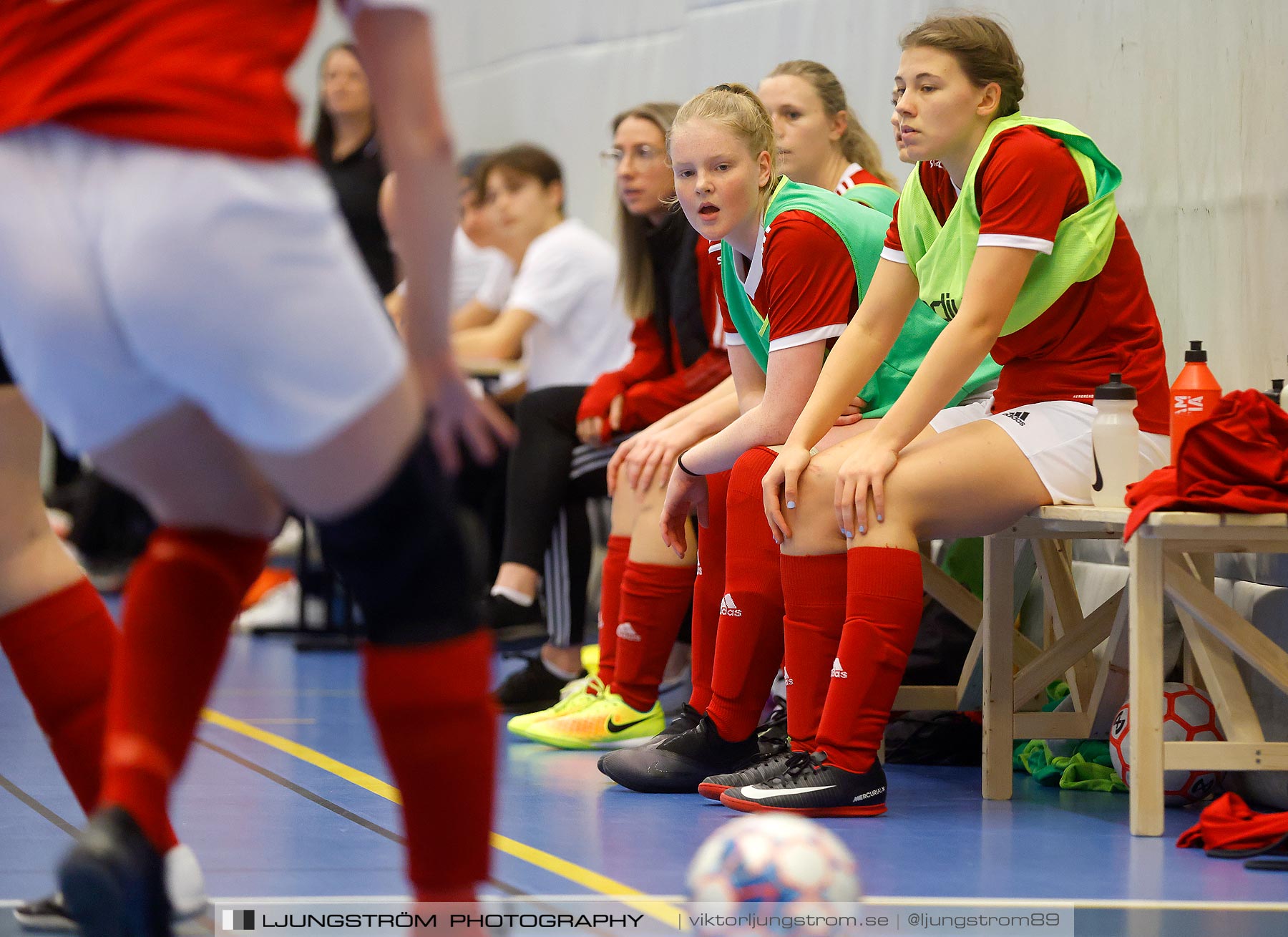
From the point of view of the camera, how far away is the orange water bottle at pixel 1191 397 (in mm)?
2701

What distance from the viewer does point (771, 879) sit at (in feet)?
5.56

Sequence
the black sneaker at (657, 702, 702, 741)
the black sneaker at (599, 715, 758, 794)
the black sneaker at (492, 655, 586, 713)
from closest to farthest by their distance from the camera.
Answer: the black sneaker at (599, 715, 758, 794), the black sneaker at (657, 702, 702, 741), the black sneaker at (492, 655, 586, 713)

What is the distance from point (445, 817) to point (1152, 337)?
80.3 inches

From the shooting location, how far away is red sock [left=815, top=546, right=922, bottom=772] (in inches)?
107

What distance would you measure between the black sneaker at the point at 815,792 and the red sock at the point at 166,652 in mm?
1477

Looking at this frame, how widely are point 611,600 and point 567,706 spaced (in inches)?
12.2

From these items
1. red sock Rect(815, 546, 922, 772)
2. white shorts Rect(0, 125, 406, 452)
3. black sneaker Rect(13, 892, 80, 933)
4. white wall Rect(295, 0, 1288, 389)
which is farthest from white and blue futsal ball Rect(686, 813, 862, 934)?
white wall Rect(295, 0, 1288, 389)

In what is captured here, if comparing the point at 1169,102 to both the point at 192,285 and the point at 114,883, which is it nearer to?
the point at 192,285

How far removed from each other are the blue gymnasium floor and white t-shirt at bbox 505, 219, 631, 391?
1.73 metres

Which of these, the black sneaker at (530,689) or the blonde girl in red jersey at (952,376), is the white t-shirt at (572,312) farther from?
the blonde girl in red jersey at (952,376)

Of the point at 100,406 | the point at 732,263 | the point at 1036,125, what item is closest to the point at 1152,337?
the point at 1036,125

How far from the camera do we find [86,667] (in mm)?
1866

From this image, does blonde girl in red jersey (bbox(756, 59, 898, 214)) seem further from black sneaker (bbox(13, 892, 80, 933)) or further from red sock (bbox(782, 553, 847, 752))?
black sneaker (bbox(13, 892, 80, 933))

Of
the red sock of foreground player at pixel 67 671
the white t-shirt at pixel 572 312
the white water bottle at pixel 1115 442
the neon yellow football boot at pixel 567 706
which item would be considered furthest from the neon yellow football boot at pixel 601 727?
the red sock of foreground player at pixel 67 671
